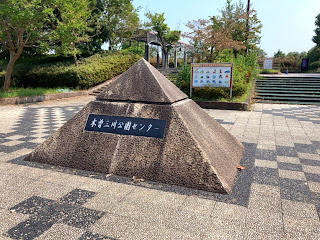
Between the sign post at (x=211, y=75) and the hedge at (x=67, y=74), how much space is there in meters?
7.14

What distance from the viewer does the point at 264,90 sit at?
14125 millimetres

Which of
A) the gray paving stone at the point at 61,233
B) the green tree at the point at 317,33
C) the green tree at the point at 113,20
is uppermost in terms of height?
the green tree at the point at 317,33

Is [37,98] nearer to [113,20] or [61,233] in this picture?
[113,20]

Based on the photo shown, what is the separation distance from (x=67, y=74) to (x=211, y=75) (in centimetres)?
884

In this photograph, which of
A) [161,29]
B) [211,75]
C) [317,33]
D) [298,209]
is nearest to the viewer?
[298,209]

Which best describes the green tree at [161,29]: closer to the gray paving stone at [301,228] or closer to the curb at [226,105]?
the curb at [226,105]

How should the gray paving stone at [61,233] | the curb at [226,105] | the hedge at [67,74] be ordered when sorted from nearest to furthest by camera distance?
the gray paving stone at [61,233] → the curb at [226,105] → the hedge at [67,74]

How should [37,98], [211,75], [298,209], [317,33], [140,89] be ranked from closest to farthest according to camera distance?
1. [298,209]
2. [140,89]
3. [211,75]
4. [37,98]
5. [317,33]

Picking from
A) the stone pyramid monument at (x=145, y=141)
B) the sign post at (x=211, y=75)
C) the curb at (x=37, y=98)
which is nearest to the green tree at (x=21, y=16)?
the curb at (x=37, y=98)

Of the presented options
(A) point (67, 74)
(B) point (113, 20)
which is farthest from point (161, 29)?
(A) point (67, 74)

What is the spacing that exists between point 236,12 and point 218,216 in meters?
18.8

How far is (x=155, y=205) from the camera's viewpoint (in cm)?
259

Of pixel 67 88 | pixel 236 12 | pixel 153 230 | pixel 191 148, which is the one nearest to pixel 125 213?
pixel 153 230

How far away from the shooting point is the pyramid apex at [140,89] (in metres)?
3.60
